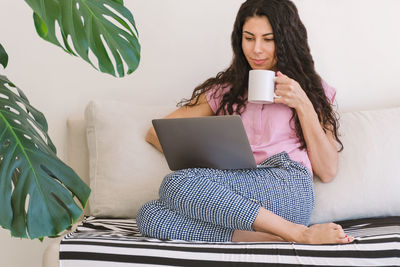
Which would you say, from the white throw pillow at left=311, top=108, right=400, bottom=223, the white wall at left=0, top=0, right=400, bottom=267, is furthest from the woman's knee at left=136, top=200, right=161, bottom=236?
the white wall at left=0, top=0, right=400, bottom=267

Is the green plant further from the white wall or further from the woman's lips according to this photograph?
the white wall

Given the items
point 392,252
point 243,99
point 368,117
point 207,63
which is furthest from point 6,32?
point 392,252

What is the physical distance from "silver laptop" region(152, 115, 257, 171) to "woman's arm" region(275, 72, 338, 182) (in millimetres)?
250

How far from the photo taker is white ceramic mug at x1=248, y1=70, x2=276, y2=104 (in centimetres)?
165

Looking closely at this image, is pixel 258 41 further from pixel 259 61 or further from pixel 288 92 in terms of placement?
pixel 288 92

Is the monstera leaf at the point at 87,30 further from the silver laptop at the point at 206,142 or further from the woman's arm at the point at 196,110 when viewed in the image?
the woman's arm at the point at 196,110

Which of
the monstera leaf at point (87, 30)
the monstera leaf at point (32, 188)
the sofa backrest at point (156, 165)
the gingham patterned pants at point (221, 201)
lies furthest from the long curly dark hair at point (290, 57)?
the monstera leaf at point (32, 188)

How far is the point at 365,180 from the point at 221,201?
0.55 meters

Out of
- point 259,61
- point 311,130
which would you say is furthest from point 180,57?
point 311,130

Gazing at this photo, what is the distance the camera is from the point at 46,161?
114cm

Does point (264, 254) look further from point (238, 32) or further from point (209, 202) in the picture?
point (238, 32)

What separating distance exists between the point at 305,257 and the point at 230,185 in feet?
1.21

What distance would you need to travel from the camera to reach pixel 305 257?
1248mm

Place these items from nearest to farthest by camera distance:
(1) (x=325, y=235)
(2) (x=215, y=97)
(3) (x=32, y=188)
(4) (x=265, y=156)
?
(3) (x=32, y=188) < (1) (x=325, y=235) < (4) (x=265, y=156) < (2) (x=215, y=97)
